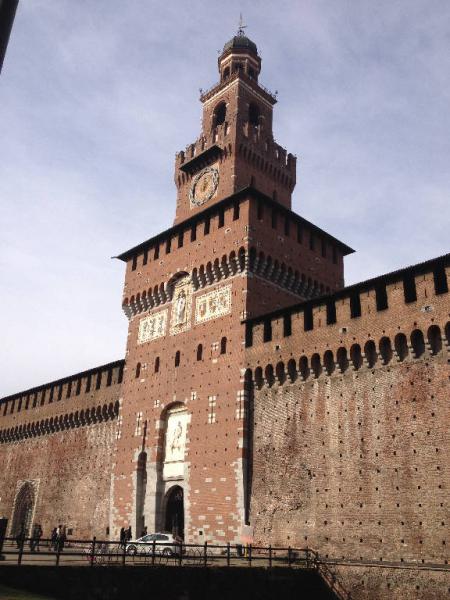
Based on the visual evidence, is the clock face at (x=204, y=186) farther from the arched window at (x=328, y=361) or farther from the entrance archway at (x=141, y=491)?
the entrance archway at (x=141, y=491)

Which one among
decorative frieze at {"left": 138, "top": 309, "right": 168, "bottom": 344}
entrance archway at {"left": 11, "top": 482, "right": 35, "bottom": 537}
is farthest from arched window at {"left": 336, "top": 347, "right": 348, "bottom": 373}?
entrance archway at {"left": 11, "top": 482, "right": 35, "bottom": 537}

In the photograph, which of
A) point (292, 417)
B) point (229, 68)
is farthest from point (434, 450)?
point (229, 68)

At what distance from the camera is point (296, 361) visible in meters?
24.9

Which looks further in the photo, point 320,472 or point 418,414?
point 320,472

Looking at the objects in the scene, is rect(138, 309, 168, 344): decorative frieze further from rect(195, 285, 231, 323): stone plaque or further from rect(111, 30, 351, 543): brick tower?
rect(195, 285, 231, 323): stone plaque

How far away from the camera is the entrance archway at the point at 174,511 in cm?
2786

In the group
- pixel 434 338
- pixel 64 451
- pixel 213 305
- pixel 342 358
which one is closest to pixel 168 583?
pixel 342 358

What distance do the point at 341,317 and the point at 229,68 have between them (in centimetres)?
2321

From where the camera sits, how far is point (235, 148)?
3438 cm

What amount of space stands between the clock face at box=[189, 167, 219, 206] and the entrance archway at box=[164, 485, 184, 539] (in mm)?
16612

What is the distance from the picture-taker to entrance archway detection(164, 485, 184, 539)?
27.9 m

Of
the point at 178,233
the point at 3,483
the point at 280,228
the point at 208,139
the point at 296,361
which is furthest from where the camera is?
the point at 3,483

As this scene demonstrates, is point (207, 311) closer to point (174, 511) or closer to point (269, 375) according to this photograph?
point (269, 375)

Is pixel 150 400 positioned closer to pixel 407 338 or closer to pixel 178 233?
pixel 178 233
